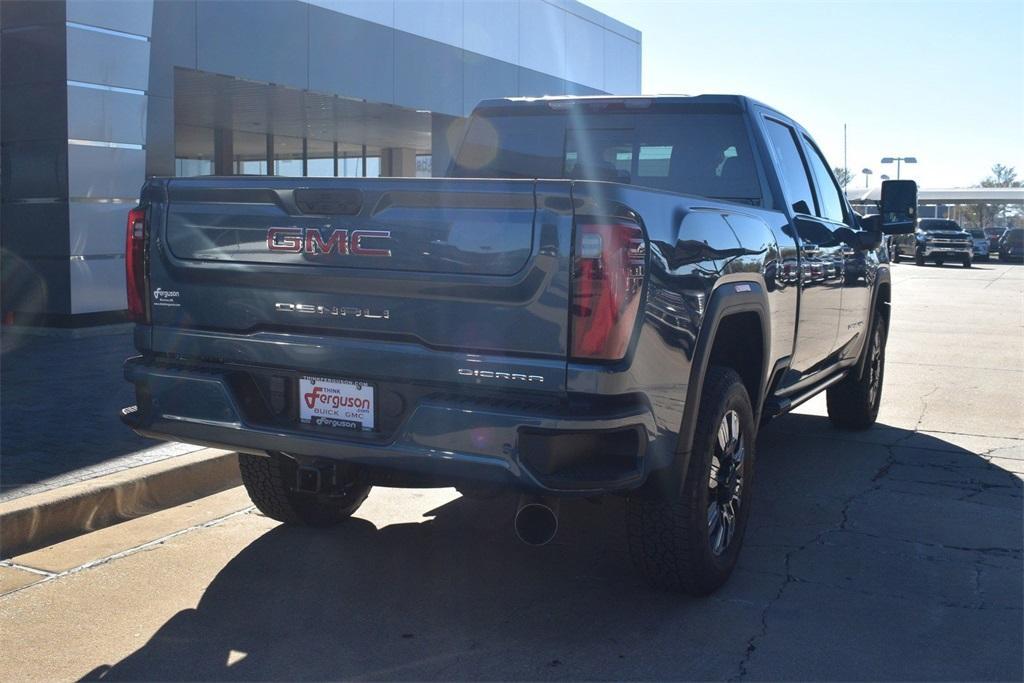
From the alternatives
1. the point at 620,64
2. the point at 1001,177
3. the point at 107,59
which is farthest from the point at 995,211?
the point at 107,59

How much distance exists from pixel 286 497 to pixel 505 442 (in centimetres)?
186

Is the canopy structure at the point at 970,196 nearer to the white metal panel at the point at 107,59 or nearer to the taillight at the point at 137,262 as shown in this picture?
the white metal panel at the point at 107,59

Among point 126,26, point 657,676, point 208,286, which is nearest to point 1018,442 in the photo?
point 657,676

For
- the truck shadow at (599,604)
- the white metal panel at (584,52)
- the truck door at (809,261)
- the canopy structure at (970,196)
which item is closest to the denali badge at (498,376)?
the truck shadow at (599,604)

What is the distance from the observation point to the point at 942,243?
41594 mm

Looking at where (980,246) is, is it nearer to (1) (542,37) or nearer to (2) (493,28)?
(1) (542,37)

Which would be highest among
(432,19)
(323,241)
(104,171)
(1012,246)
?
(432,19)

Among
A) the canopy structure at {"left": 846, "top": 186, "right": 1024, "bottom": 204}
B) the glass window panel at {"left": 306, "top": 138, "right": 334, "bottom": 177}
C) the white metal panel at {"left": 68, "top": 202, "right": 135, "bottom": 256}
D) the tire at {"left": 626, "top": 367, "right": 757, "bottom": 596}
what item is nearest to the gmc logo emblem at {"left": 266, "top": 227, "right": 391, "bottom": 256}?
the tire at {"left": 626, "top": 367, "right": 757, "bottom": 596}

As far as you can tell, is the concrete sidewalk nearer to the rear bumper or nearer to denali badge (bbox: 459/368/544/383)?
the rear bumper

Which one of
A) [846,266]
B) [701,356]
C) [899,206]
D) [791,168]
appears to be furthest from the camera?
[899,206]

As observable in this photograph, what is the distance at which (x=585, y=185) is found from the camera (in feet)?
11.7

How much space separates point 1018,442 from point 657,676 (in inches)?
195

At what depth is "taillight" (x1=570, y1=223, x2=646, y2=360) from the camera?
3520 mm

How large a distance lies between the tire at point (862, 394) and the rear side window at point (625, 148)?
2505 mm
